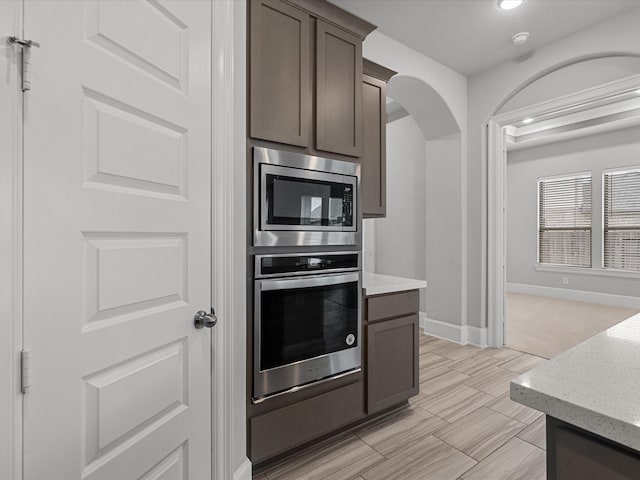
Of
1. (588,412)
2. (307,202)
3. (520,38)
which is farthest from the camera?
(520,38)

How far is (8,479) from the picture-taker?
713 millimetres

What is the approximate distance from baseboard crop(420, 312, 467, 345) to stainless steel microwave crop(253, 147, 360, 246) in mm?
2281

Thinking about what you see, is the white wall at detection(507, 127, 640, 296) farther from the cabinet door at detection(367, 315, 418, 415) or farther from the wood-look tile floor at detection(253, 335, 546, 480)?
the cabinet door at detection(367, 315, 418, 415)

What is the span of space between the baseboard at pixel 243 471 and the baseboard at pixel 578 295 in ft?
20.7

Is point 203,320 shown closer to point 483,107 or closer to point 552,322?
point 483,107

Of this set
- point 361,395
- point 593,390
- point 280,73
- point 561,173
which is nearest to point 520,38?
point 280,73

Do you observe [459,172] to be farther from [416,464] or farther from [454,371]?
[416,464]

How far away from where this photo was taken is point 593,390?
568mm

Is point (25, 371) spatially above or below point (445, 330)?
above

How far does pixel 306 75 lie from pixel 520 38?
223cm

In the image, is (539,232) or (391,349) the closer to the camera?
(391,349)

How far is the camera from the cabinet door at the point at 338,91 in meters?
1.87

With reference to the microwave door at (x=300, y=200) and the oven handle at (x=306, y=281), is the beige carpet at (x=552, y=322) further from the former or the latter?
the microwave door at (x=300, y=200)

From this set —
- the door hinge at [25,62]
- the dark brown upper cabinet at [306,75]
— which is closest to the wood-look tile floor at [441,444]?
the dark brown upper cabinet at [306,75]
